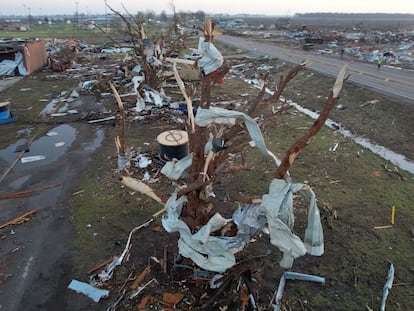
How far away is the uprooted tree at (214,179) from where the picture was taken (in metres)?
3.72

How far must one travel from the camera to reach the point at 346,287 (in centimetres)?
486

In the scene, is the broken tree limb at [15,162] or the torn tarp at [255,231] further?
the broken tree limb at [15,162]

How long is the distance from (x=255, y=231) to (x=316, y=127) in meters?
1.61

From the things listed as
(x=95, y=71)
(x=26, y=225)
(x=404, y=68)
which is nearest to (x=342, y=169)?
(x=26, y=225)

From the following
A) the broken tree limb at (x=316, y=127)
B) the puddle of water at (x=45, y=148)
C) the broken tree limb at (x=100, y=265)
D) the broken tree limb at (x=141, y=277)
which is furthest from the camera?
the puddle of water at (x=45, y=148)

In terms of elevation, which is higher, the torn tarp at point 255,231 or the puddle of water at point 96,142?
the torn tarp at point 255,231

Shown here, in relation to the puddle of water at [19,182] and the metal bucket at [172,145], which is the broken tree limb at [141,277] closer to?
the metal bucket at [172,145]

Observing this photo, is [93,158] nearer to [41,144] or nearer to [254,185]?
[41,144]

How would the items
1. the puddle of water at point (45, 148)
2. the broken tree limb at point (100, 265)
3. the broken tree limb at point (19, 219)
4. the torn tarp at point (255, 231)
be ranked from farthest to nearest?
the puddle of water at point (45, 148) < the broken tree limb at point (19, 219) < the broken tree limb at point (100, 265) < the torn tarp at point (255, 231)

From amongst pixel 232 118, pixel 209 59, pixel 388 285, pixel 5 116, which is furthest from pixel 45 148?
pixel 388 285

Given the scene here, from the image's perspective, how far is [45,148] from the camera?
33.2 feet

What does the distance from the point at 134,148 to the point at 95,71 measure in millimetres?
14511

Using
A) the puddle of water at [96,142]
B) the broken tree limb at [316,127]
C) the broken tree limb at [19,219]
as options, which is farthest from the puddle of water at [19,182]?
A: the broken tree limb at [316,127]

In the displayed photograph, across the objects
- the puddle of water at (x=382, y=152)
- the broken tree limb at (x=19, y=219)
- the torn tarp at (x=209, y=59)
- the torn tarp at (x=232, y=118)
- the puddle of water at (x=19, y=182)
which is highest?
the torn tarp at (x=209, y=59)
